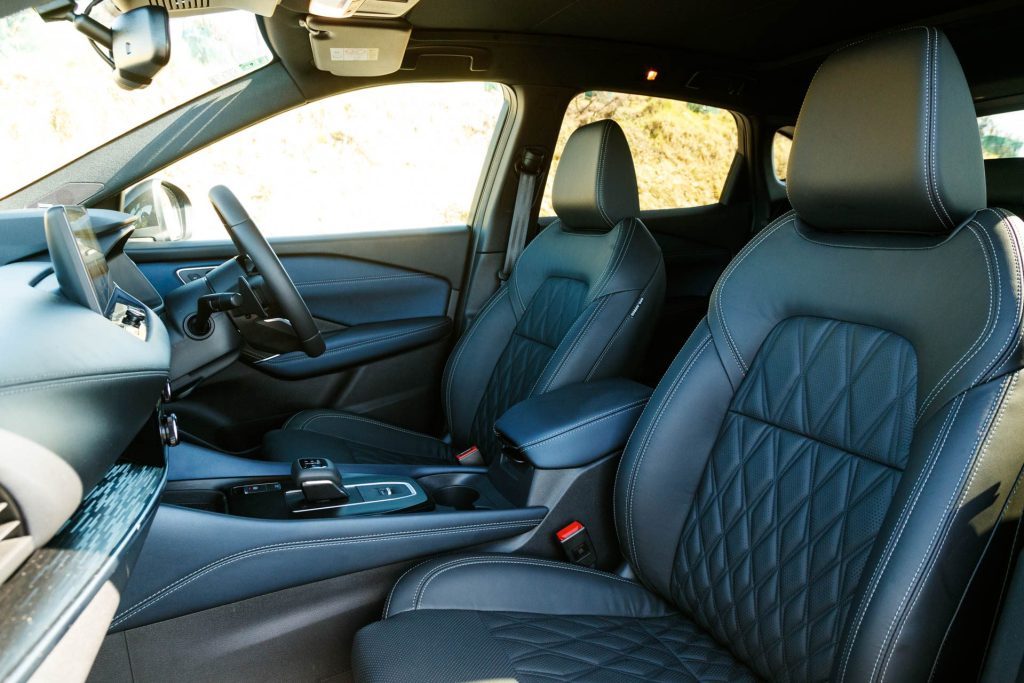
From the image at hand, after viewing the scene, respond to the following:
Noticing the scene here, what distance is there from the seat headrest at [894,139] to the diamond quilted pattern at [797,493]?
0.69 ft

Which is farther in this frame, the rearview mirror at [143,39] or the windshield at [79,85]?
the windshield at [79,85]

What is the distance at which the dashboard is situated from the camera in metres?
0.76

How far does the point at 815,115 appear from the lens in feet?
4.30

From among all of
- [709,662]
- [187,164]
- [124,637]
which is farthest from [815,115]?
[187,164]

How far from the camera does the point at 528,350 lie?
220 cm

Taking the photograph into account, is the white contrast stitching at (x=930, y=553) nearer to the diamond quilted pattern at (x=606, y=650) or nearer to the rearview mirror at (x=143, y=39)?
the diamond quilted pattern at (x=606, y=650)

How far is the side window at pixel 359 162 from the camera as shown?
2512mm

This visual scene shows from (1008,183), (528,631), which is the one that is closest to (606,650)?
(528,631)

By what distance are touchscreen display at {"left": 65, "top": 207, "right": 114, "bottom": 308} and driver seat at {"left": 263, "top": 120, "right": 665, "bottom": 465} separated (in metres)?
0.77

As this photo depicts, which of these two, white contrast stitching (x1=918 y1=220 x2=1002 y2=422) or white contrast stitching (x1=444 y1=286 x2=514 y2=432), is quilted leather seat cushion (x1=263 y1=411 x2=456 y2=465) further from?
white contrast stitching (x1=918 y1=220 x2=1002 y2=422)

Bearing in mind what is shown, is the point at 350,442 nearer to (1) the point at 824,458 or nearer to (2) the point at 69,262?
(2) the point at 69,262

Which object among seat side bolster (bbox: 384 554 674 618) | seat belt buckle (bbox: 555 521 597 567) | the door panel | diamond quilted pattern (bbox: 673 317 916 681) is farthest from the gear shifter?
the door panel

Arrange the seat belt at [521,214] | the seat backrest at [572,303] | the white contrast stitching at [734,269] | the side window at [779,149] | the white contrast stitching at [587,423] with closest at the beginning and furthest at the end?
the white contrast stitching at [734,269] → the white contrast stitching at [587,423] → the seat backrest at [572,303] → the seat belt at [521,214] → the side window at [779,149]

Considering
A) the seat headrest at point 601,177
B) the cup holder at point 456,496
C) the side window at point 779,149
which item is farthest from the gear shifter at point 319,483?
the side window at point 779,149
